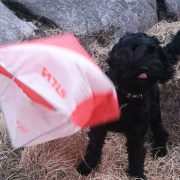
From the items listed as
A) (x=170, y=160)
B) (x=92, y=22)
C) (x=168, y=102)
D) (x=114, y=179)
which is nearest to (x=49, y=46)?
(x=114, y=179)

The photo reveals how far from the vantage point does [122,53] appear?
9.77 ft

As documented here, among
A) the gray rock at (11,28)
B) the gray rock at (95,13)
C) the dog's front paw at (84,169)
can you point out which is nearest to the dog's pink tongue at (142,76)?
the dog's front paw at (84,169)

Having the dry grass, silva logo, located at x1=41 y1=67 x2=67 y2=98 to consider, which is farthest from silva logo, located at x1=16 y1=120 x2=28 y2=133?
the dry grass

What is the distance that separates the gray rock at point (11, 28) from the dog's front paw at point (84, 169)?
1878 mm

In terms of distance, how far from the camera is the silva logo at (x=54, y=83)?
7.96ft

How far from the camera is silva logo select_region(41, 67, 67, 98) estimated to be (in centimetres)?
243

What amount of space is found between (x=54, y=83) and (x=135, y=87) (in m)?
0.73

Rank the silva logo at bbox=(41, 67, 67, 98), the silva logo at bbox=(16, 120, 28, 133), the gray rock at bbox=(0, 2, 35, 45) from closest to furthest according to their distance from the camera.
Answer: the silva logo at bbox=(41, 67, 67, 98) < the silva logo at bbox=(16, 120, 28, 133) < the gray rock at bbox=(0, 2, 35, 45)

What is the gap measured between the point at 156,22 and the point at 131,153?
313 centimetres

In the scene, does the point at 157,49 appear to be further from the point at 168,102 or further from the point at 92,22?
the point at 92,22

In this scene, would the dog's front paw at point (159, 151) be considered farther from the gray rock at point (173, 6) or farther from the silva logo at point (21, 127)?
the gray rock at point (173, 6)

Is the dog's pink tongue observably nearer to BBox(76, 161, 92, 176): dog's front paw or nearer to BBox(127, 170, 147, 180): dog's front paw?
BBox(127, 170, 147, 180): dog's front paw

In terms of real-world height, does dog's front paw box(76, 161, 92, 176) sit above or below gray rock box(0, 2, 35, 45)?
below

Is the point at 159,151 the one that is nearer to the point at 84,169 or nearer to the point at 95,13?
the point at 84,169
